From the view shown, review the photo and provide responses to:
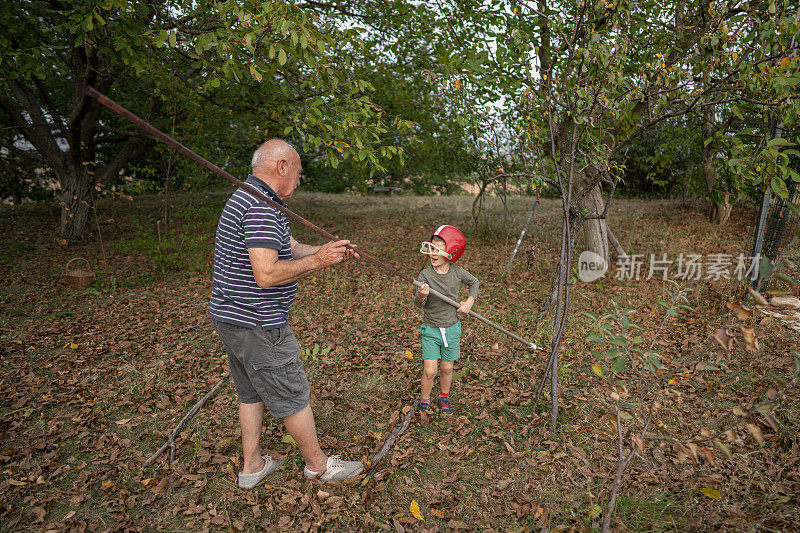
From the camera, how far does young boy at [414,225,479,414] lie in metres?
3.58

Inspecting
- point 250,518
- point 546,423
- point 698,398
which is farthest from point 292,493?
point 698,398

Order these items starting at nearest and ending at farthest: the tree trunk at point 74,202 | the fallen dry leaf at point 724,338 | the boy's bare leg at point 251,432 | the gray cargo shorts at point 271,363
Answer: the fallen dry leaf at point 724,338
the gray cargo shorts at point 271,363
the boy's bare leg at point 251,432
the tree trunk at point 74,202

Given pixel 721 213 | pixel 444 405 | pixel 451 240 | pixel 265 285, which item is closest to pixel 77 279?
pixel 265 285

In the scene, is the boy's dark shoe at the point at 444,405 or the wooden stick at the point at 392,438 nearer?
the wooden stick at the point at 392,438

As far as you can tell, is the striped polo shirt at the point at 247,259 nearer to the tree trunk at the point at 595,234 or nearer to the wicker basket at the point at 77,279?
the wicker basket at the point at 77,279

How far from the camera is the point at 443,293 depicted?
3.70 metres

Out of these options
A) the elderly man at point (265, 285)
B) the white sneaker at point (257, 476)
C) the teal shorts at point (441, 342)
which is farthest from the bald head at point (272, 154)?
the white sneaker at point (257, 476)

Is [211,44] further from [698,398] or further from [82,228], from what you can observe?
[82,228]

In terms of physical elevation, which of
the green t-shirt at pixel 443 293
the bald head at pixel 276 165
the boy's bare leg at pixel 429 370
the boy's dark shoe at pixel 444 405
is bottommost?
the boy's dark shoe at pixel 444 405

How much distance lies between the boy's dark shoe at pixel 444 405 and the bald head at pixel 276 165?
7.62 ft

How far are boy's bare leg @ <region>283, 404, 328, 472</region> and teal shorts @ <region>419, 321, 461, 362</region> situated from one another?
3.82ft

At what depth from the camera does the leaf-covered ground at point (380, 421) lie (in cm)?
302

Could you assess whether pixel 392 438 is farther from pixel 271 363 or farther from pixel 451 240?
pixel 451 240

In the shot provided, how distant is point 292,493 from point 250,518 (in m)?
0.30
